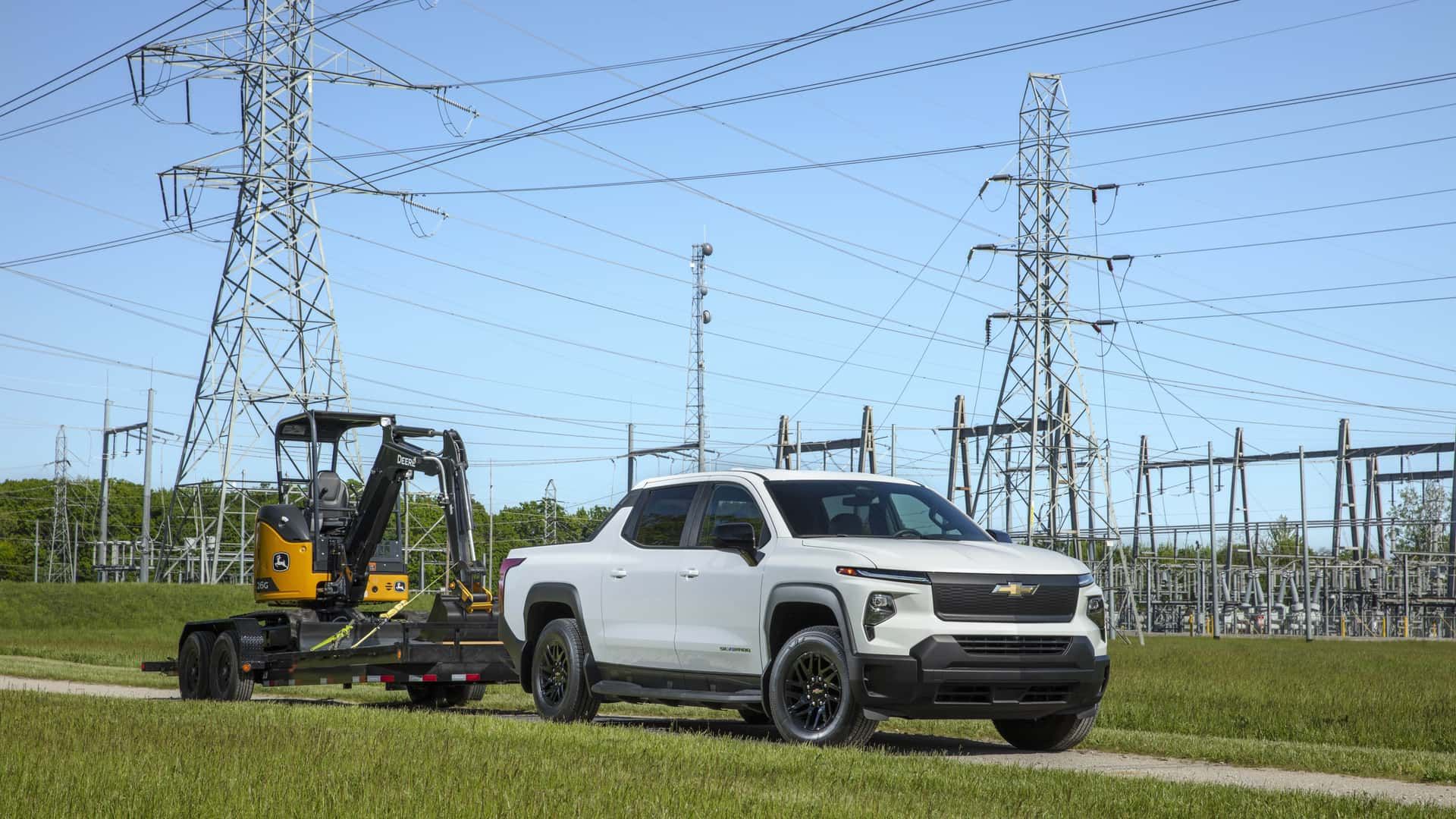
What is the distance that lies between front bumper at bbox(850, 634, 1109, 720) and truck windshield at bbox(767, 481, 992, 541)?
4.60 feet

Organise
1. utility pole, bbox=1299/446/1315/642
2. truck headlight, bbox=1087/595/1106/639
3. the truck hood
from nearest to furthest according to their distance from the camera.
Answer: the truck hood
truck headlight, bbox=1087/595/1106/639
utility pole, bbox=1299/446/1315/642

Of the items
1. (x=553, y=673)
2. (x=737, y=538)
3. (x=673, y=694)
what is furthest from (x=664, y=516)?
(x=553, y=673)

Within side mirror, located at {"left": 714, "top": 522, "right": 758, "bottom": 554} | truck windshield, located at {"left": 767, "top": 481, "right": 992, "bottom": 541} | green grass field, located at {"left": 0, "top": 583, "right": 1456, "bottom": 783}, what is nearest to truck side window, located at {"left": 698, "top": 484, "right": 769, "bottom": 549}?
truck windshield, located at {"left": 767, "top": 481, "right": 992, "bottom": 541}

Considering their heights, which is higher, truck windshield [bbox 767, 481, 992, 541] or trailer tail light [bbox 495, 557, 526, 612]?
truck windshield [bbox 767, 481, 992, 541]

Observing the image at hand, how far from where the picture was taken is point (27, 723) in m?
12.0

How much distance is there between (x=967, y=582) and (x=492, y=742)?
3.44 meters

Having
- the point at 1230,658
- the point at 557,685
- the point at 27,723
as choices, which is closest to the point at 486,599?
the point at 557,685

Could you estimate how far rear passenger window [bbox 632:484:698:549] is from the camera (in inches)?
531

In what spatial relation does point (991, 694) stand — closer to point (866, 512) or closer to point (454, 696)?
point (866, 512)

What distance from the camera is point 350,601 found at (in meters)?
18.0

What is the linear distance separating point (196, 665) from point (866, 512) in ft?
29.4

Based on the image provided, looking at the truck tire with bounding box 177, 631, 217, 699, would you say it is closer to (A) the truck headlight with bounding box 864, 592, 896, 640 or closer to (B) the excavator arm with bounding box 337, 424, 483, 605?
(B) the excavator arm with bounding box 337, 424, 483, 605

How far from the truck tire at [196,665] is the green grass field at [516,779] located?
18.4 ft

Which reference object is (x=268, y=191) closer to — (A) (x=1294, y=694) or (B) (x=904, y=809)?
(A) (x=1294, y=694)
